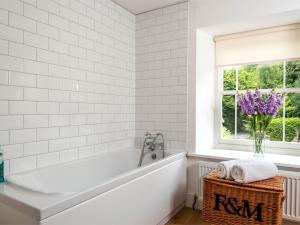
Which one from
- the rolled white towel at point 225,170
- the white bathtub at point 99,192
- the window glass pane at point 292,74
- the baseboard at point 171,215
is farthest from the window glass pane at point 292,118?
the baseboard at point 171,215

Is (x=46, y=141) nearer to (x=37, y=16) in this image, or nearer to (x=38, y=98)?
(x=38, y=98)

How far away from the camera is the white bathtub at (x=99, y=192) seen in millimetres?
1246

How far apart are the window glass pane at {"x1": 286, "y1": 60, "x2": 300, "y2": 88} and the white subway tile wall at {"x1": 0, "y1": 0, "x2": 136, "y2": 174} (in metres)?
1.92

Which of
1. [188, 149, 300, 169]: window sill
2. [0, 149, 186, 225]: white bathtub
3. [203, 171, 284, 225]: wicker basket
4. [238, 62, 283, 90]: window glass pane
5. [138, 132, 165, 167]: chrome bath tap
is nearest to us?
[0, 149, 186, 225]: white bathtub

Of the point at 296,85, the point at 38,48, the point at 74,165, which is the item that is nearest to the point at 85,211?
the point at 74,165

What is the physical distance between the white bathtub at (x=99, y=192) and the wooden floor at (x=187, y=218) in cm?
8

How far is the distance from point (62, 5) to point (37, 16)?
0.31 metres

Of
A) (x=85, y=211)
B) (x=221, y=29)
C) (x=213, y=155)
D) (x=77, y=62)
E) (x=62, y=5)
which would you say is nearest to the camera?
(x=85, y=211)

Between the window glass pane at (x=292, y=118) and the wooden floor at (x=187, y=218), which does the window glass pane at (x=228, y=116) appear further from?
the wooden floor at (x=187, y=218)

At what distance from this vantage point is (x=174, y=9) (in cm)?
275

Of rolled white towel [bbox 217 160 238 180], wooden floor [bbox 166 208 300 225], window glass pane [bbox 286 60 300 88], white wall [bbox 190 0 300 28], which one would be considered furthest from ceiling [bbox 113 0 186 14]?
wooden floor [bbox 166 208 300 225]

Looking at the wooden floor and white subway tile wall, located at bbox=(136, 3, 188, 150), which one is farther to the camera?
white subway tile wall, located at bbox=(136, 3, 188, 150)

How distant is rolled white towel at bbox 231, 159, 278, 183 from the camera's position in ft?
5.93

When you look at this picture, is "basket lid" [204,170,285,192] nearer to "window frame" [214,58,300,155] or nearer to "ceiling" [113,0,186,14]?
"window frame" [214,58,300,155]
